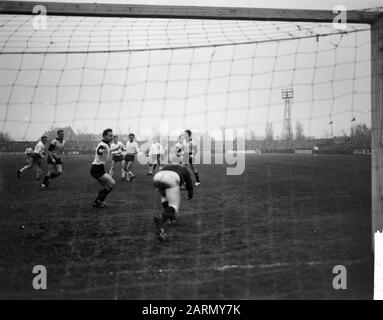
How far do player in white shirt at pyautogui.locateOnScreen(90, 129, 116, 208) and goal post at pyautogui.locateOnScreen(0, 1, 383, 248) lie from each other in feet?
11.1

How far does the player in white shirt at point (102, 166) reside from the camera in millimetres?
6988

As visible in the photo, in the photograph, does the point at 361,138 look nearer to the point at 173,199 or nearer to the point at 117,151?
the point at 117,151

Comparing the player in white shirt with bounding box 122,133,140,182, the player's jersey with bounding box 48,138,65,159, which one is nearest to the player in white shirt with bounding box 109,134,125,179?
the player in white shirt with bounding box 122,133,140,182

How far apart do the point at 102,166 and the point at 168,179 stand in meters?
2.76

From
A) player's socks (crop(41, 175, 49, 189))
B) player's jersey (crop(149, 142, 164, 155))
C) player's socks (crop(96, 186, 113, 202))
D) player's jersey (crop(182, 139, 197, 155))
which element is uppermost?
player's jersey (crop(149, 142, 164, 155))

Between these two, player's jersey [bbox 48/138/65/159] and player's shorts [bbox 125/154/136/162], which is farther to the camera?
player's shorts [bbox 125/154/136/162]

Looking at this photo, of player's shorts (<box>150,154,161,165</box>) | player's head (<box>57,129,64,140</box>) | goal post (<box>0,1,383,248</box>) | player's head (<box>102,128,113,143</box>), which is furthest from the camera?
player's shorts (<box>150,154,161,165</box>)

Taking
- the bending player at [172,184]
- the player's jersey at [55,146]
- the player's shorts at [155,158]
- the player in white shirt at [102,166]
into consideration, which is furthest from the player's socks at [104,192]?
the player's shorts at [155,158]

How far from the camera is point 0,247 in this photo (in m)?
4.85

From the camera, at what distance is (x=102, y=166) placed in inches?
283

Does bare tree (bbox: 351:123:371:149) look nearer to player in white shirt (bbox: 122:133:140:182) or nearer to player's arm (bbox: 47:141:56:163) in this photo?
player in white shirt (bbox: 122:133:140:182)

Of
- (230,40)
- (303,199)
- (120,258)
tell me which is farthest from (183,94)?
(303,199)

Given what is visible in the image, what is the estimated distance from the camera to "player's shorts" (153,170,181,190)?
4.93 m

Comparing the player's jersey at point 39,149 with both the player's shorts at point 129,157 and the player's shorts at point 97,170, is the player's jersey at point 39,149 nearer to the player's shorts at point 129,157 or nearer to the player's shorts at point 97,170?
the player's shorts at point 129,157
